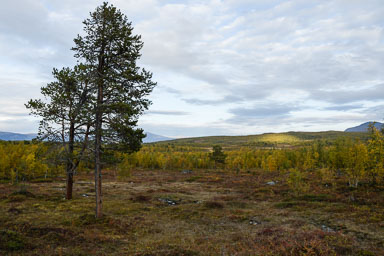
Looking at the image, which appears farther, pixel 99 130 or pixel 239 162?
pixel 239 162

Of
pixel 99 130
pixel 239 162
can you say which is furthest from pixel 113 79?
pixel 239 162

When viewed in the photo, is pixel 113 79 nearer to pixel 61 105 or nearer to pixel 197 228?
pixel 61 105

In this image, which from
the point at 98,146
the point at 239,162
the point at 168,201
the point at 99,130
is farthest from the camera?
the point at 239,162

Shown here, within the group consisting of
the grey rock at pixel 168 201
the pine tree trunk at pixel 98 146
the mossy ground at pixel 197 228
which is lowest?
the grey rock at pixel 168 201

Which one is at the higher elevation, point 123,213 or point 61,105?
point 61,105

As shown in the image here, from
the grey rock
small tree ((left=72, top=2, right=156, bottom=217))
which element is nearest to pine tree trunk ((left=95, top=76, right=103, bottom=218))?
small tree ((left=72, top=2, right=156, bottom=217))

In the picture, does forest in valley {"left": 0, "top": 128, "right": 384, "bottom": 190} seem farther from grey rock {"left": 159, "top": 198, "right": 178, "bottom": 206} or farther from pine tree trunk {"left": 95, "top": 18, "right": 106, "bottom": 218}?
grey rock {"left": 159, "top": 198, "right": 178, "bottom": 206}

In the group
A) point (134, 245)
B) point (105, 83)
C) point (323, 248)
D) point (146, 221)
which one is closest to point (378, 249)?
point (323, 248)

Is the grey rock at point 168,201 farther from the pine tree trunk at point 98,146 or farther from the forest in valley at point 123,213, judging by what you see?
the pine tree trunk at point 98,146

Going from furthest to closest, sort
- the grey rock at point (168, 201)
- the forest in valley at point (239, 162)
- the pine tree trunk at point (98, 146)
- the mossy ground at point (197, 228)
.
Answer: the grey rock at point (168, 201) → the forest in valley at point (239, 162) → the pine tree trunk at point (98, 146) → the mossy ground at point (197, 228)

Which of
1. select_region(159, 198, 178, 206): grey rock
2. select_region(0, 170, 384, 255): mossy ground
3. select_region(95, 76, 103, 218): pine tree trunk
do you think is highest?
select_region(95, 76, 103, 218): pine tree trunk

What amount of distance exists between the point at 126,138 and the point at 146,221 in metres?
6.70

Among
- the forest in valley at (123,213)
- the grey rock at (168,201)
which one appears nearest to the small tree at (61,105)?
the forest in valley at (123,213)

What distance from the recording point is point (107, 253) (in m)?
10.4
